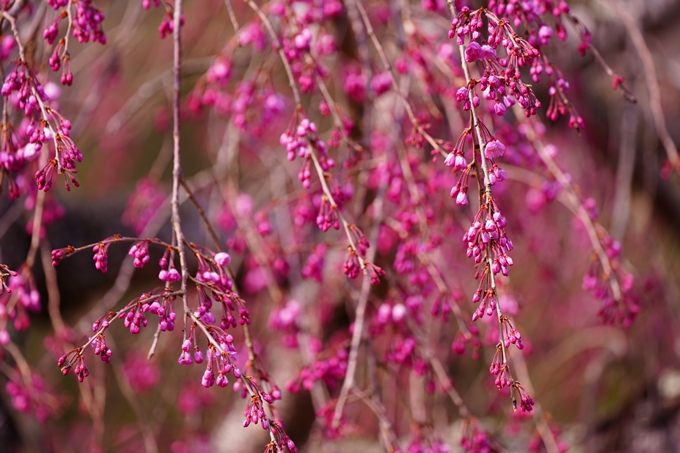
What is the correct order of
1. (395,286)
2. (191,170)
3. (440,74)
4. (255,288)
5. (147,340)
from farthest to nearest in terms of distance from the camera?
1. (191,170)
2. (147,340)
3. (255,288)
4. (440,74)
5. (395,286)

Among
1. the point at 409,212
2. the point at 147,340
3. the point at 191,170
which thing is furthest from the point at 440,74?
the point at 191,170

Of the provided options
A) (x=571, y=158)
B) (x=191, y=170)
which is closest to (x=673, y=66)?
(x=571, y=158)

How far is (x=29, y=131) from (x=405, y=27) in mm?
1148

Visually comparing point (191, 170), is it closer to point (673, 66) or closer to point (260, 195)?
Result: point (260, 195)

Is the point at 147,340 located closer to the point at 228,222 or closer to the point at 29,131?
the point at 228,222

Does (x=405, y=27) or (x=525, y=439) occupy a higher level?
(x=405, y=27)

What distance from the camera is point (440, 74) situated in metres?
2.21

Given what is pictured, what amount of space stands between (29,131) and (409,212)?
870 millimetres

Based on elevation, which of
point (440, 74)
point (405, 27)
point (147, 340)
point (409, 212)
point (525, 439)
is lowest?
point (525, 439)

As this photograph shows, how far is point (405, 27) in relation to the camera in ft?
6.10

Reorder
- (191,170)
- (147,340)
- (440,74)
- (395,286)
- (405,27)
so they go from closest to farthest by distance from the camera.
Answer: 1. (395,286)
2. (405,27)
3. (440,74)
4. (147,340)
5. (191,170)

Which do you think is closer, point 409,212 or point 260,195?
point 409,212

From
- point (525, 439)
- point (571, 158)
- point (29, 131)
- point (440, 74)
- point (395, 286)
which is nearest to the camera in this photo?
point (29, 131)

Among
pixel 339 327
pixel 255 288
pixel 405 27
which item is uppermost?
pixel 405 27
